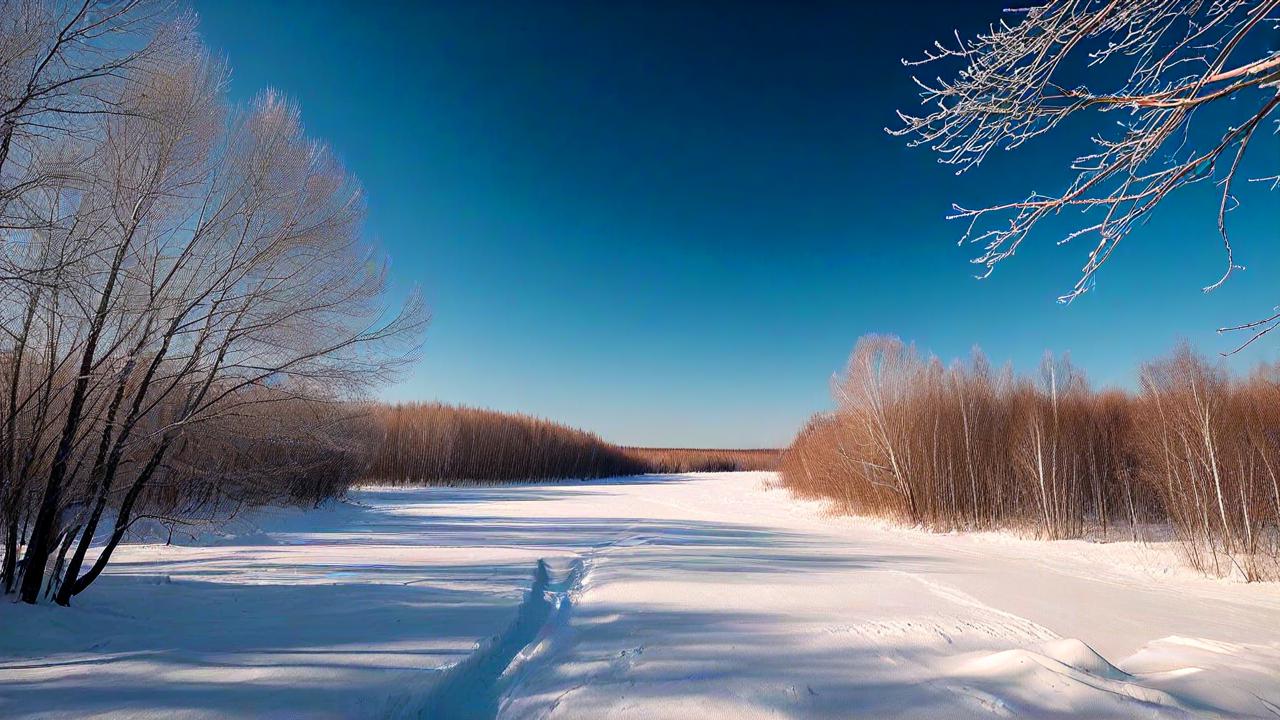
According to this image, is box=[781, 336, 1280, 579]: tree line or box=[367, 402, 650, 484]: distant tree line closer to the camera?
box=[781, 336, 1280, 579]: tree line

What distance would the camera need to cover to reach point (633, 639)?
9.73 ft

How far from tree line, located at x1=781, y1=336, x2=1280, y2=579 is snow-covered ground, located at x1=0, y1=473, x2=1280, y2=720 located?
971 mm

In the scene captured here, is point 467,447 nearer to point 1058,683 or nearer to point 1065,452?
point 1065,452

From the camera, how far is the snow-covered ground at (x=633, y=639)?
7.11 feet

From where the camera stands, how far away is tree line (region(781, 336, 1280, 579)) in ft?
19.2

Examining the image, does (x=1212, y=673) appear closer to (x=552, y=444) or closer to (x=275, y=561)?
(x=275, y=561)

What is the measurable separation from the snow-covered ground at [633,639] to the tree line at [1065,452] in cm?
97

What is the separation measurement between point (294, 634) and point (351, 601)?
2.43 feet

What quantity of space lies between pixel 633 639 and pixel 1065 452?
28.5 ft

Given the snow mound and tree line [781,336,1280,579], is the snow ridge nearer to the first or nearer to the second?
the snow mound

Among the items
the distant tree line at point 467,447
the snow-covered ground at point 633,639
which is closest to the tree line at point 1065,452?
the snow-covered ground at point 633,639

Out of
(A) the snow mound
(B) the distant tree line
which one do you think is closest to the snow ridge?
(A) the snow mound

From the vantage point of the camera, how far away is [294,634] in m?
2.89

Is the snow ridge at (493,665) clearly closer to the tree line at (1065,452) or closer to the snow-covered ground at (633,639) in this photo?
the snow-covered ground at (633,639)
